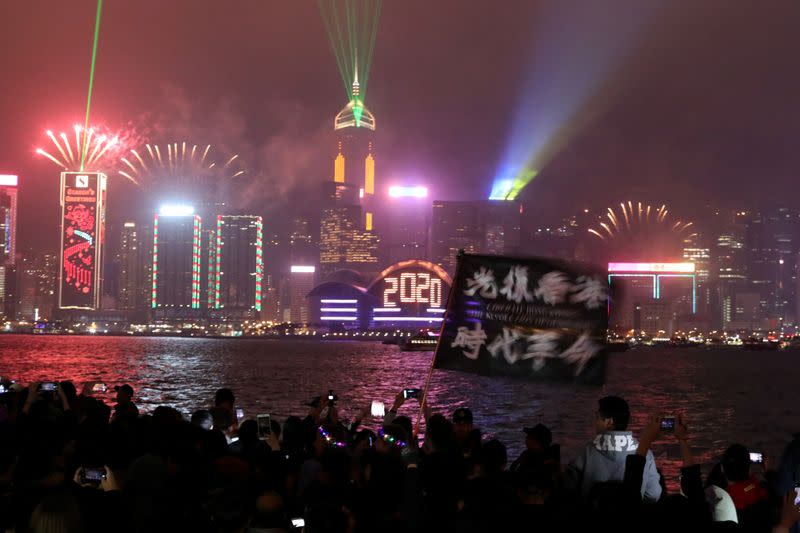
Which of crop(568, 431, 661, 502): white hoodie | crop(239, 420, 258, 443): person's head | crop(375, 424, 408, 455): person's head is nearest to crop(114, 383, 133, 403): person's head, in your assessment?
crop(239, 420, 258, 443): person's head

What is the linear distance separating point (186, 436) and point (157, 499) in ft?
5.66

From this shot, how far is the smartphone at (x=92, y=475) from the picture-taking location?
284 inches

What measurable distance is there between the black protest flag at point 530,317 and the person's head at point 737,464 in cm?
265

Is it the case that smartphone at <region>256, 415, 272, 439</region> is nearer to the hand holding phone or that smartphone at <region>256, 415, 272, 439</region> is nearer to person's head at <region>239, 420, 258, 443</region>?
person's head at <region>239, 420, 258, 443</region>

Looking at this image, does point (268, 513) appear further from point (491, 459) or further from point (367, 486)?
point (491, 459)

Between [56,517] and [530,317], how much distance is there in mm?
6367

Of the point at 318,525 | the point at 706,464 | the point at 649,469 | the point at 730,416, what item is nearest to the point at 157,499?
the point at 318,525

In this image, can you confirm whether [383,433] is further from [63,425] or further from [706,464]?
[706,464]

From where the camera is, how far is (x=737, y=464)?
7.84 metres

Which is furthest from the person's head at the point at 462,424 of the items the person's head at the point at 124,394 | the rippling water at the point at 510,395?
the rippling water at the point at 510,395

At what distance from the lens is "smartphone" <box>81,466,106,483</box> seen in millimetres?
7223

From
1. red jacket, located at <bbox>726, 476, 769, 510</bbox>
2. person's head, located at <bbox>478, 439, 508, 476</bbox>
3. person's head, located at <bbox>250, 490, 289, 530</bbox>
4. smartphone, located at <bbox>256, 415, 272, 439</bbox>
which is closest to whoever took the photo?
person's head, located at <bbox>250, 490, 289, 530</bbox>

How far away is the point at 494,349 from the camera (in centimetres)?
1141

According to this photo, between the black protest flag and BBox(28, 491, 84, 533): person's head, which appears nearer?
BBox(28, 491, 84, 533): person's head
